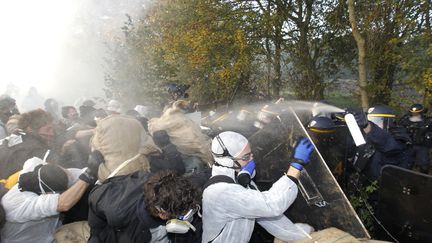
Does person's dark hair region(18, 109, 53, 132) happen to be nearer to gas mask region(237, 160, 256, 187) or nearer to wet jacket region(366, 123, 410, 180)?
gas mask region(237, 160, 256, 187)

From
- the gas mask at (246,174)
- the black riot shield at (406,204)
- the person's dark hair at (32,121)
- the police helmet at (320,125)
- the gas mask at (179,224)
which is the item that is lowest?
the black riot shield at (406,204)

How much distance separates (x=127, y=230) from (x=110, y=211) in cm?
17

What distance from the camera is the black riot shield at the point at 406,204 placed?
2543 millimetres

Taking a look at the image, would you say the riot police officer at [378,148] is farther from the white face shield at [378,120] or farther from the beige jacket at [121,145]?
the beige jacket at [121,145]

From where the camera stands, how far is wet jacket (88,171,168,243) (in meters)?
2.28

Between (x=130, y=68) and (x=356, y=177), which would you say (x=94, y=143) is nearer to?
(x=356, y=177)

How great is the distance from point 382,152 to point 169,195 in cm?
257

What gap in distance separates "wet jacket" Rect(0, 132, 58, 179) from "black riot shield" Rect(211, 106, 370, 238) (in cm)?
197

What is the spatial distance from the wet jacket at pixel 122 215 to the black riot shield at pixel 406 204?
1.77m

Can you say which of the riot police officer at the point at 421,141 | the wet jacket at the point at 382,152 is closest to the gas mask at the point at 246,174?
the wet jacket at the point at 382,152

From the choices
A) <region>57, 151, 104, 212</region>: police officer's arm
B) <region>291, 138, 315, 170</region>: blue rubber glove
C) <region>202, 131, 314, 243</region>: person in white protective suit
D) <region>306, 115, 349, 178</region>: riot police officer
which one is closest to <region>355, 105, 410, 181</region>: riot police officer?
<region>306, 115, 349, 178</region>: riot police officer

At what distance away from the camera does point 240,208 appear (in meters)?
2.31

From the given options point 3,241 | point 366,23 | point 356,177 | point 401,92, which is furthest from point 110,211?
point 401,92

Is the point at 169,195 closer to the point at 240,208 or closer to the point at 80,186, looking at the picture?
the point at 240,208
